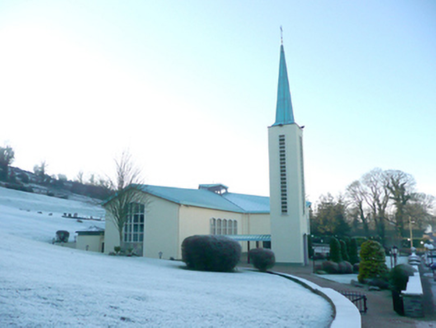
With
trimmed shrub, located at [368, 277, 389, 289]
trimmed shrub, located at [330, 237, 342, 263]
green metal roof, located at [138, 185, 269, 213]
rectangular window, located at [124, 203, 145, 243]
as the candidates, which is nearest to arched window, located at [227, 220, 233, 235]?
green metal roof, located at [138, 185, 269, 213]

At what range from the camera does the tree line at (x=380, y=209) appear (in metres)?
48.3

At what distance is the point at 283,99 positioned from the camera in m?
28.1

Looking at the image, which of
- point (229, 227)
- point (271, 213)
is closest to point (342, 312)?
point (271, 213)

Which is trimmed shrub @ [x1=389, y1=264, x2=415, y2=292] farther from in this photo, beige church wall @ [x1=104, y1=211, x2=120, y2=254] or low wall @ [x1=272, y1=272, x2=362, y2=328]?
beige church wall @ [x1=104, y1=211, x2=120, y2=254]

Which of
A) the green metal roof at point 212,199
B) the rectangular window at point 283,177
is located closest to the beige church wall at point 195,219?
the green metal roof at point 212,199

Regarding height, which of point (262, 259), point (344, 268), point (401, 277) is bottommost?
point (344, 268)

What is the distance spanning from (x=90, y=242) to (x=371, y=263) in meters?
20.5

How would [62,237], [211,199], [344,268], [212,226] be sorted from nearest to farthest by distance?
A: 1. [344,268]
2. [212,226]
3. [62,237]
4. [211,199]

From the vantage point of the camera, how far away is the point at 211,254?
16609 millimetres

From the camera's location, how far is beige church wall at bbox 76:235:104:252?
2840 centimetres

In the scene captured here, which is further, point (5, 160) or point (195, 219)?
point (5, 160)

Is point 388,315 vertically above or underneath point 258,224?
underneath

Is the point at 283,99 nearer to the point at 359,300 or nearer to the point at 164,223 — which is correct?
the point at 164,223

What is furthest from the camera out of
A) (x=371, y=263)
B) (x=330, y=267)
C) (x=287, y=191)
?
(x=287, y=191)
